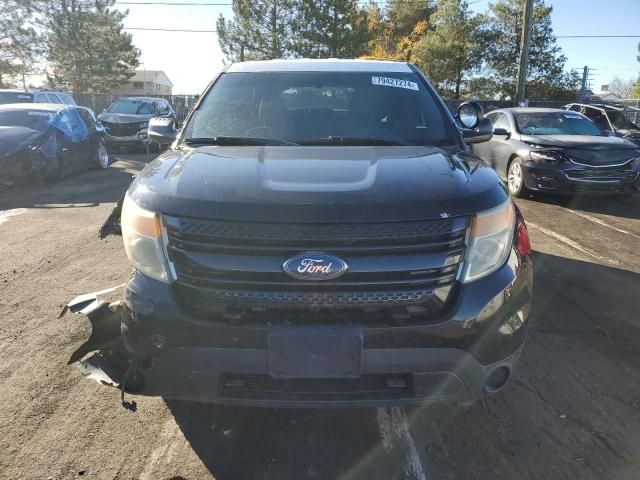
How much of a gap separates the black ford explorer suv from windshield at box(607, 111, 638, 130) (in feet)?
42.0

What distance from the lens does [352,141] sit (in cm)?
326

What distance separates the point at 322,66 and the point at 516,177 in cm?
619

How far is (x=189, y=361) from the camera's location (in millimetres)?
2227

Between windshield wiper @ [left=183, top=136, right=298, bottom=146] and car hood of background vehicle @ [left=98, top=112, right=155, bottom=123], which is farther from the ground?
windshield wiper @ [left=183, top=136, right=298, bottom=146]

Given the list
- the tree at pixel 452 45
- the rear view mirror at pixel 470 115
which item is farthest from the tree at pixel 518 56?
the rear view mirror at pixel 470 115

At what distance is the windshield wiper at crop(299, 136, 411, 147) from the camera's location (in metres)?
3.24

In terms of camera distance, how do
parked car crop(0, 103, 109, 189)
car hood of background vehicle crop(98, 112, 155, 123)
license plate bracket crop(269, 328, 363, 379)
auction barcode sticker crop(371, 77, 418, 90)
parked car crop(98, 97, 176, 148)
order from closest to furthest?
license plate bracket crop(269, 328, 363, 379) → auction barcode sticker crop(371, 77, 418, 90) → parked car crop(0, 103, 109, 189) → parked car crop(98, 97, 176, 148) → car hood of background vehicle crop(98, 112, 155, 123)

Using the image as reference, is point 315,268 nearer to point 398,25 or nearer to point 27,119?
point 27,119

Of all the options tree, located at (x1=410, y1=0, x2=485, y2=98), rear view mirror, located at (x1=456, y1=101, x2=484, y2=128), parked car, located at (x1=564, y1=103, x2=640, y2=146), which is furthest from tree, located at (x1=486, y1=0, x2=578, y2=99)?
rear view mirror, located at (x1=456, y1=101, x2=484, y2=128)

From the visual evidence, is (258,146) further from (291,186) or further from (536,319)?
(536,319)

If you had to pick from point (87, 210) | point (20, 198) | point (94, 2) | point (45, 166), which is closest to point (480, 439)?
point (87, 210)

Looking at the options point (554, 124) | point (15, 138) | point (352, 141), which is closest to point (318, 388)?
point (352, 141)

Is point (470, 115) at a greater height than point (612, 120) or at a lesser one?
greater

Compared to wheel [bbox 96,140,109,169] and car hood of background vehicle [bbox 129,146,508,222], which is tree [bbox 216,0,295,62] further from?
car hood of background vehicle [bbox 129,146,508,222]
